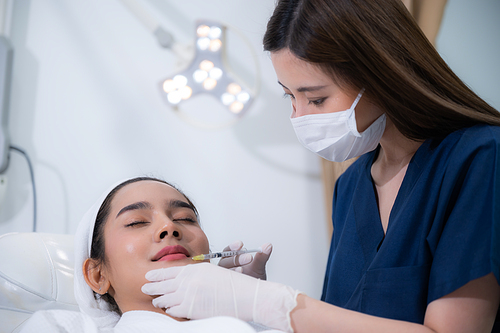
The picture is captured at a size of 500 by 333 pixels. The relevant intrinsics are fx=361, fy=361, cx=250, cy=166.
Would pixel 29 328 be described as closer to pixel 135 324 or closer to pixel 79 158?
pixel 135 324

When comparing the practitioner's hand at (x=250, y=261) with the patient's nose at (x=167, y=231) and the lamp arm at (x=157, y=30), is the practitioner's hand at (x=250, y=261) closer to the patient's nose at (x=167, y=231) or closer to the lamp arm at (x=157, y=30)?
the patient's nose at (x=167, y=231)

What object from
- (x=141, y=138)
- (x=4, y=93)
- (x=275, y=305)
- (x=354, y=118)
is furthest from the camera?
(x=141, y=138)

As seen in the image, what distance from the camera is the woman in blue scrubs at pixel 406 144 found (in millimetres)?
745

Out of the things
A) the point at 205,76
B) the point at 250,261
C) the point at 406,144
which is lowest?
the point at 250,261

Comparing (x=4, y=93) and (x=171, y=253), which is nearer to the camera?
(x=171, y=253)

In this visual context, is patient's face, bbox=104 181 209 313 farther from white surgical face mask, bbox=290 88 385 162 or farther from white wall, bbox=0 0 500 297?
white wall, bbox=0 0 500 297

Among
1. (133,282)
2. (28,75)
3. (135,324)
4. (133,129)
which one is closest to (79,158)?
(133,129)

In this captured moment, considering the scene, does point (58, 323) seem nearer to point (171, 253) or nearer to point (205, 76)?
→ point (171, 253)

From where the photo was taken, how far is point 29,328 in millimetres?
840

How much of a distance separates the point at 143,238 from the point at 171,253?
0.09 metres

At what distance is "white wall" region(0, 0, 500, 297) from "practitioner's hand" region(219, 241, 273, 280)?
0.64 meters

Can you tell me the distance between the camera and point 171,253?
1003 millimetres

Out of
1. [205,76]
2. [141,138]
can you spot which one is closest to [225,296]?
[205,76]

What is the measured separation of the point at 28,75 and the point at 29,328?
4.98ft
